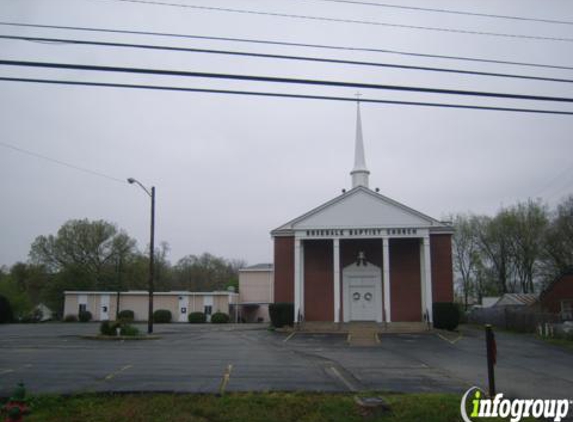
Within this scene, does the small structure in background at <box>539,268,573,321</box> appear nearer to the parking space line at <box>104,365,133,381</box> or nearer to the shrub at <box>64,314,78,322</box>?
the parking space line at <box>104,365,133,381</box>

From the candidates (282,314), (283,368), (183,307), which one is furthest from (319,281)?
(283,368)

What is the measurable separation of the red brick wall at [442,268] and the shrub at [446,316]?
1.77 m

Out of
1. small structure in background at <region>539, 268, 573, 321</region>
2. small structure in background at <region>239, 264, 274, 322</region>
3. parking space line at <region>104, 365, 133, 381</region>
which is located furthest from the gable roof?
small structure in background at <region>239, 264, 274, 322</region>

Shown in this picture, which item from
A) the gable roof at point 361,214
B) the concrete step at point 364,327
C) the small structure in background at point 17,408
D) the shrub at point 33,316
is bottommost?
the shrub at point 33,316

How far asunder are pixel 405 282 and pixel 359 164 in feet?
31.1

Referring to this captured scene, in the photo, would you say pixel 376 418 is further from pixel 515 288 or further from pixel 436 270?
pixel 515 288

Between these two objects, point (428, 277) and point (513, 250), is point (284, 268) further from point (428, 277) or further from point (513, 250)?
point (513, 250)

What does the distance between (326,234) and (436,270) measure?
756 cm

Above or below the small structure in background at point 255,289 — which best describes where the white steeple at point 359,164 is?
above

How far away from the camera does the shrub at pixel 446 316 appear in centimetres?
3250

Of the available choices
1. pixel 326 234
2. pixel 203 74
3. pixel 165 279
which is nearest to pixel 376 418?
pixel 203 74

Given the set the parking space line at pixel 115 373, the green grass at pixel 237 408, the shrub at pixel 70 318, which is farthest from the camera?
the shrub at pixel 70 318

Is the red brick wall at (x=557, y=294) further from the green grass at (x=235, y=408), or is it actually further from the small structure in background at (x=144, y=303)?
the green grass at (x=235, y=408)

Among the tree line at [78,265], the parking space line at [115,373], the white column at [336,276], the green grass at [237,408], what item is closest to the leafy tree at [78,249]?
the tree line at [78,265]
